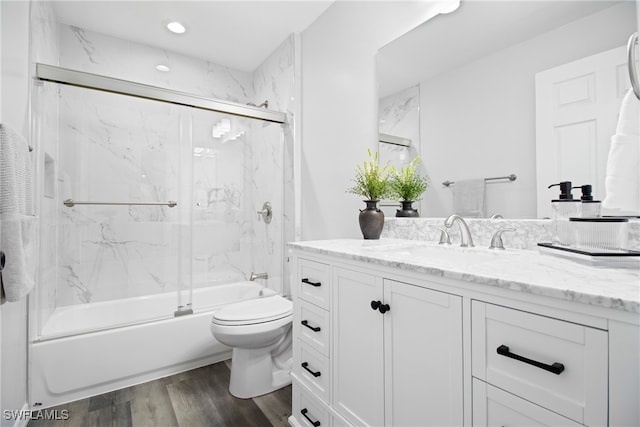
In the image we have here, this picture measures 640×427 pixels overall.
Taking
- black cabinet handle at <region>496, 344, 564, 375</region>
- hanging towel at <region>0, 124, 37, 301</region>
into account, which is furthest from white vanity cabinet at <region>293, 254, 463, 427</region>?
hanging towel at <region>0, 124, 37, 301</region>

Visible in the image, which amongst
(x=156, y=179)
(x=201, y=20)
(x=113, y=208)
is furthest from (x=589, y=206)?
(x=113, y=208)

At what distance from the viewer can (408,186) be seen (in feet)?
5.57

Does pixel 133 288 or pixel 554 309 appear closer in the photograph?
pixel 554 309

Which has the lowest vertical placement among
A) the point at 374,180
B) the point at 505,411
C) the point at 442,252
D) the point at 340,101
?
the point at 505,411

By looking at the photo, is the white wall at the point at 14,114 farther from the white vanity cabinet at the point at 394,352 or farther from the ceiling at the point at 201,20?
the white vanity cabinet at the point at 394,352

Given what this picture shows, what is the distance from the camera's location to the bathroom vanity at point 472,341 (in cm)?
57

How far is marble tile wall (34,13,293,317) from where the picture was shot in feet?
7.62

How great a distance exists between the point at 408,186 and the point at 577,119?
2.50ft

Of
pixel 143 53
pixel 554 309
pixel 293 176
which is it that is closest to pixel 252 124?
pixel 293 176

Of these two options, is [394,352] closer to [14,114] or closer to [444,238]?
[444,238]

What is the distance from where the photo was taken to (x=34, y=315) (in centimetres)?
176

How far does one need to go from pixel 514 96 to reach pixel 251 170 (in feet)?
7.25

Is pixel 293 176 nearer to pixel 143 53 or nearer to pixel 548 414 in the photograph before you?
pixel 143 53

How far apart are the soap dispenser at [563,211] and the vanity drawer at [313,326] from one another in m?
0.88
